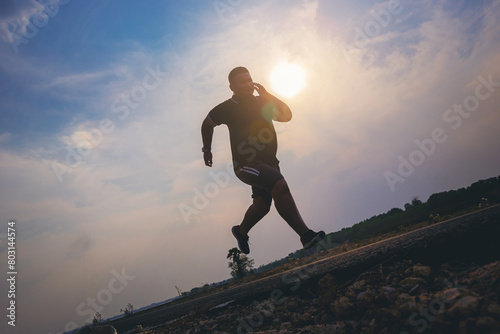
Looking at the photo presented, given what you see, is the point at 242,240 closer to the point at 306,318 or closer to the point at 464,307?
the point at 306,318

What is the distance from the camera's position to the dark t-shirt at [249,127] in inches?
118

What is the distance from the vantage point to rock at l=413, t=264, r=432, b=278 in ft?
5.06

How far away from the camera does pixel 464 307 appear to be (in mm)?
987

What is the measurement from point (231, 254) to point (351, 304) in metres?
42.9

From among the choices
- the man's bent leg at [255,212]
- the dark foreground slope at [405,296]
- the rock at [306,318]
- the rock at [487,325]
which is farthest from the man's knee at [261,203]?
the rock at [487,325]

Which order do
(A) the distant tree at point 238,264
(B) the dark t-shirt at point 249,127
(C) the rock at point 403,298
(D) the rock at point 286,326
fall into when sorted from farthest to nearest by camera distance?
(A) the distant tree at point 238,264, (B) the dark t-shirt at point 249,127, (D) the rock at point 286,326, (C) the rock at point 403,298

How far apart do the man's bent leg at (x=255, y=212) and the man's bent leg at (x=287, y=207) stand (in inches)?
16.7

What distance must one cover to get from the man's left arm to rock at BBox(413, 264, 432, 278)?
215 cm

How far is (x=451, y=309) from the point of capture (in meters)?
1.02

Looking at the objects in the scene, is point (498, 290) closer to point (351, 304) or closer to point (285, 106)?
point (351, 304)

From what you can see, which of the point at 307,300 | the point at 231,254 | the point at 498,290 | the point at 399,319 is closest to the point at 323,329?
the point at 399,319

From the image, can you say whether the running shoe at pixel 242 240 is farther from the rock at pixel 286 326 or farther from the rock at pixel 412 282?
the rock at pixel 412 282

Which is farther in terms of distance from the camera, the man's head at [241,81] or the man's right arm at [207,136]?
the man's right arm at [207,136]

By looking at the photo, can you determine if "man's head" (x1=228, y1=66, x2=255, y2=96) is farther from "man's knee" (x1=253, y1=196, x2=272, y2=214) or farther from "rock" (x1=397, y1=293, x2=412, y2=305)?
"rock" (x1=397, y1=293, x2=412, y2=305)
